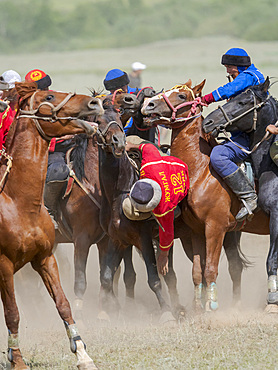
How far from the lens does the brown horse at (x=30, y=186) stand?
6.57 metres

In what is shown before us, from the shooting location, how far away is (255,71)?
353 inches

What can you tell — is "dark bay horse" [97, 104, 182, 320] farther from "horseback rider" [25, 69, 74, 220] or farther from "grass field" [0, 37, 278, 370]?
"horseback rider" [25, 69, 74, 220]

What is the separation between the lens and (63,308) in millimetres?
6680

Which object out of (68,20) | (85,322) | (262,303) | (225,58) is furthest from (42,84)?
(68,20)

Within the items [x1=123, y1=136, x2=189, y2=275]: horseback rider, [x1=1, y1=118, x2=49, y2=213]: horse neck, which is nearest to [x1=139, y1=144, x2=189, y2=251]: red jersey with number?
[x1=123, y1=136, x2=189, y2=275]: horseback rider

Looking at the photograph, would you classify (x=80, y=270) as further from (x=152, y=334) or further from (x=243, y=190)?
(x=243, y=190)

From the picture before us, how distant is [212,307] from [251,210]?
1.23 metres

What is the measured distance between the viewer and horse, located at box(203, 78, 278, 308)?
861cm

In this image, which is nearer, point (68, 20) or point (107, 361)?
point (107, 361)

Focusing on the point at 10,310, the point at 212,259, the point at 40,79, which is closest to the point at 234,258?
the point at 212,259

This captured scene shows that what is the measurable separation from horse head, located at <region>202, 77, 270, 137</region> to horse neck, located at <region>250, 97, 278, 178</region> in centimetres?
10

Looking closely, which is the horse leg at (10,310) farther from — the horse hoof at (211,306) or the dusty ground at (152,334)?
the horse hoof at (211,306)

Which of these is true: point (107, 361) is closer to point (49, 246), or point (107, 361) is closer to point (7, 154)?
point (49, 246)

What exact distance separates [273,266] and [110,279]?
82.5 inches
